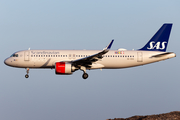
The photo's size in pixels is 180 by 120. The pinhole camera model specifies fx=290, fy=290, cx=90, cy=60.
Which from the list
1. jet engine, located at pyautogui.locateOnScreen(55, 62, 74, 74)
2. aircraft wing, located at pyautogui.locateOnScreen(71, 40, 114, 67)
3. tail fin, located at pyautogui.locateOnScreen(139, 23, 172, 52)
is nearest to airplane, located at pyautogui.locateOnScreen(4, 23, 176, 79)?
aircraft wing, located at pyautogui.locateOnScreen(71, 40, 114, 67)

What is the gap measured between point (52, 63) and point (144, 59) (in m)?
13.0

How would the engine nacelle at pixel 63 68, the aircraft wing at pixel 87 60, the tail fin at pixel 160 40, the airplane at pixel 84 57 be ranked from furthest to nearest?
the tail fin at pixel 160 40 < the airplane at pixel 84 57 < the engine nacelle at pixel 63 68 < the aircraft wing at pixel 87 60

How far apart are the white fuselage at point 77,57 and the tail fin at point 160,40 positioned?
1.43 metres

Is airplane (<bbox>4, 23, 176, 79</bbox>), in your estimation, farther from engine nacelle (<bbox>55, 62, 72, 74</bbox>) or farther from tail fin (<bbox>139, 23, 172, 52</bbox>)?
engine nacelle (<bbox>55, 62, 72, 74</bbox>)

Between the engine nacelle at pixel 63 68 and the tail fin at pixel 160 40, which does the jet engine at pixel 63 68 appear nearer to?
the engine nacelle at pixel 63 68

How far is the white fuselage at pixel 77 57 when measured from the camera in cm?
4019

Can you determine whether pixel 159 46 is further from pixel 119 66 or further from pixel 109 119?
pixel 109 119

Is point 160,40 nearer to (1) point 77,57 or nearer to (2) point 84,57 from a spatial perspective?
(2) point 84,57

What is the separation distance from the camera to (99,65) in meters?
40.2

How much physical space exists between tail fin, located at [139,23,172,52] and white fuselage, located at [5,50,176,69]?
4.69 feet

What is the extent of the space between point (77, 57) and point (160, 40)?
12.6m

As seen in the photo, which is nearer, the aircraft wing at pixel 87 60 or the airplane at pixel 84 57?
the aircraft wing at pixel 87 60

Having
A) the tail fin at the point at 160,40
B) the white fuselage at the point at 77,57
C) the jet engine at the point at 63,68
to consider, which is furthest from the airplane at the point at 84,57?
the jet engine at the point at 63,68

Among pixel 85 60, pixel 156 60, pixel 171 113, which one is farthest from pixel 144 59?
pixel 171 113
